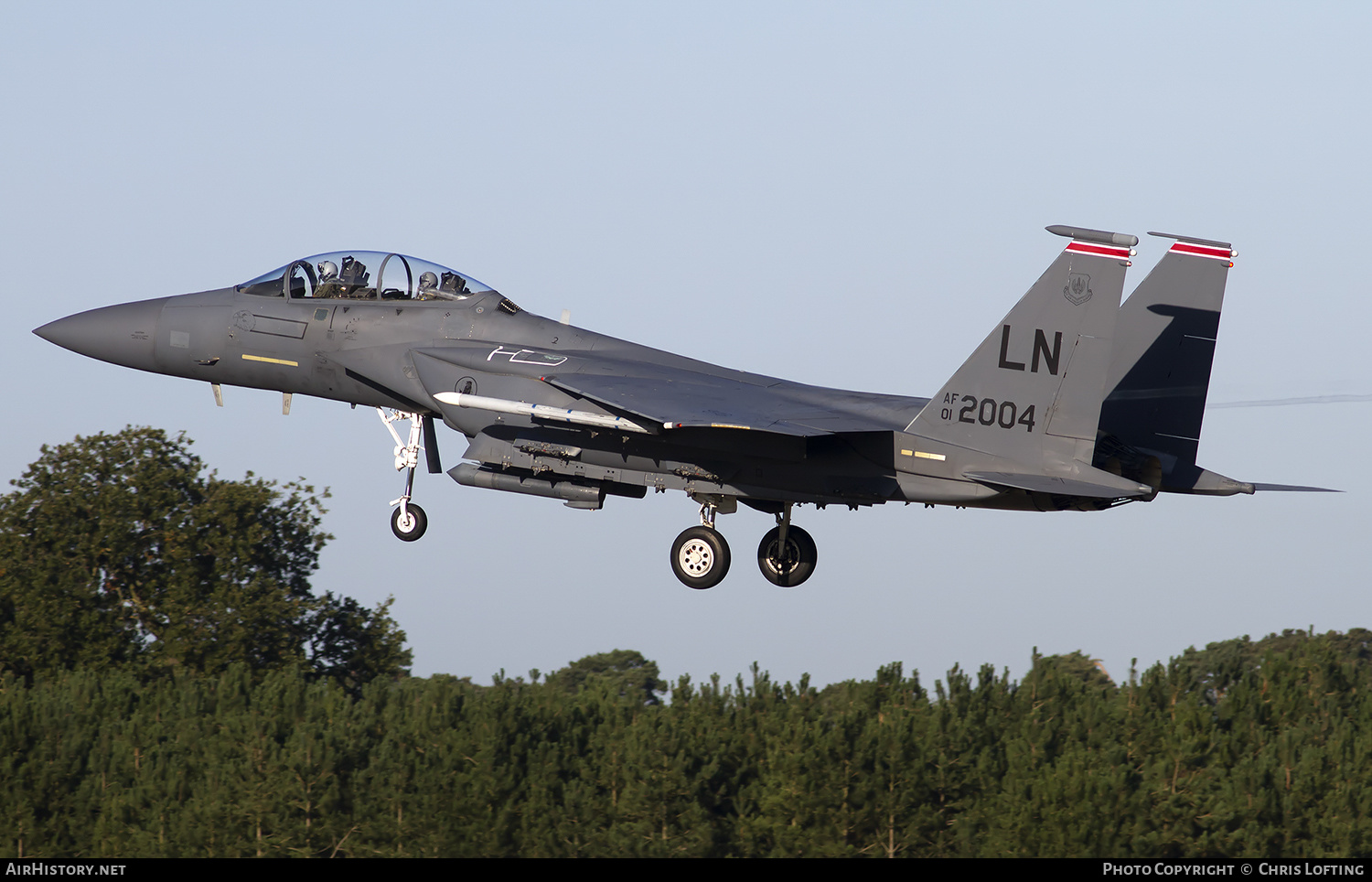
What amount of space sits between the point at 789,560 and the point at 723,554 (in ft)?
3.71

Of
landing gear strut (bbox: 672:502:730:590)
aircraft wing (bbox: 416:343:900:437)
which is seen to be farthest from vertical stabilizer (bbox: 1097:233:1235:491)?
landing gear strut (bbox: 672:502:730:590)

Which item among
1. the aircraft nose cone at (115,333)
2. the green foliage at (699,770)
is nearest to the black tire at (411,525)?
the aircraft nose cone at (115,333)

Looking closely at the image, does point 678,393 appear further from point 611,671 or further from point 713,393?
point 611,671

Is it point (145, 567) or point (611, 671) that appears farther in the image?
point (611, 671)

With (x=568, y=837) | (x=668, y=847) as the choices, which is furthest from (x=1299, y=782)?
(x=568, y=837)

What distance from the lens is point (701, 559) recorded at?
19.7m

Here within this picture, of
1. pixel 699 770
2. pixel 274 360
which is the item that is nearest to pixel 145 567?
pixel 699 770

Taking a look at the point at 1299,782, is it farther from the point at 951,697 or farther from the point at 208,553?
the point at 208,553

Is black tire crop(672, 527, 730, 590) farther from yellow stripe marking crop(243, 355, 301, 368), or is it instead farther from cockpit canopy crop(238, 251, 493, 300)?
yellow stripe marking crop(243, 355, 301, 368)

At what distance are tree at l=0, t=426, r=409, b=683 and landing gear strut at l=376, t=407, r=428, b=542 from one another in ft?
106

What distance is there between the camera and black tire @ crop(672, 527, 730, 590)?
1961 cm

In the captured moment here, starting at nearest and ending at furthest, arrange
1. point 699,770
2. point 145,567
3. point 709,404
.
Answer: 1. point 709,404
2. point 699,770
3. point 145,567

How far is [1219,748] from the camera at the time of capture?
133ft

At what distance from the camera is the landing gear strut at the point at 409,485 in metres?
20.4
